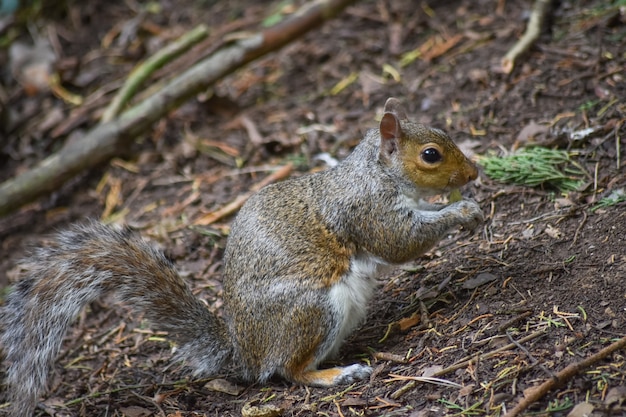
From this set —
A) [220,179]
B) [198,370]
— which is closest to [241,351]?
[198,370]

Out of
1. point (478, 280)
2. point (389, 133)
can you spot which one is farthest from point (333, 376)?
point (389, 133)

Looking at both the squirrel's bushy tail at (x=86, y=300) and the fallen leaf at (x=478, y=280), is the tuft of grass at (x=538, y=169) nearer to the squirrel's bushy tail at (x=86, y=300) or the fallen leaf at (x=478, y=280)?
the fallen leaf at (x=478, y=280)

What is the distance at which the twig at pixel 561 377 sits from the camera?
2.97m

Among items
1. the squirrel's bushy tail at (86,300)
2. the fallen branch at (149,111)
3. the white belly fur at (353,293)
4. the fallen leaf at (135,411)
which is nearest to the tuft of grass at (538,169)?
the white belly fur at (353,293)

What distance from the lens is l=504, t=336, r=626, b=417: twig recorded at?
2.97 metres

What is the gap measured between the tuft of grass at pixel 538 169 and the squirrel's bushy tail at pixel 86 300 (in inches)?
83.9

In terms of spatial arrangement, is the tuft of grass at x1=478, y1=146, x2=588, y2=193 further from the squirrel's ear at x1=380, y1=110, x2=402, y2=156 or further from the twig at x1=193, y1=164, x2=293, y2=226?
the twig at x1=193, y1=164, x2=293, y2=226

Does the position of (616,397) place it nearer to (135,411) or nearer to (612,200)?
(612,200)

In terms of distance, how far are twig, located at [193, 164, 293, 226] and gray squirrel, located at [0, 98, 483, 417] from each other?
58.8 inches

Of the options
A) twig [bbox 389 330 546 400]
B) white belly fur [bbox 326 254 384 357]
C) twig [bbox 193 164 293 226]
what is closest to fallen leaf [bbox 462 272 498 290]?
white belly fur [bbox 326 254 384 357]

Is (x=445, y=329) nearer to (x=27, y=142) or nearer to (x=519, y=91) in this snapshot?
(x=519, y=91)

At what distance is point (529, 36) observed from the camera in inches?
239

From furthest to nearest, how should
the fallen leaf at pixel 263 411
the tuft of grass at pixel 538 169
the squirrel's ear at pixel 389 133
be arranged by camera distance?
the tuft of grass at pixel 538 169 → the squirrel's ear at pixel 389 133 → the fallen leaf at pixel 263 411

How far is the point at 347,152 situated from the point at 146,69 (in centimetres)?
250
